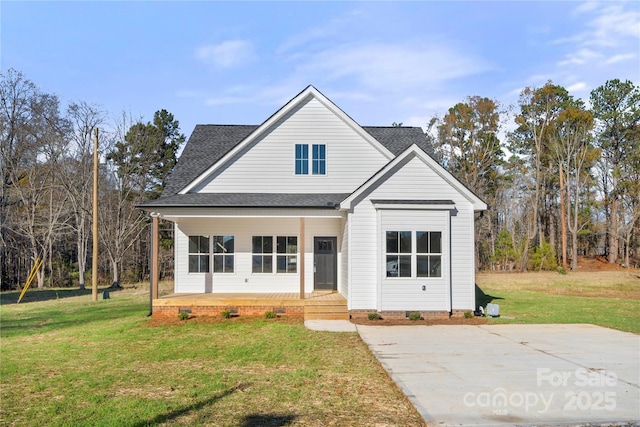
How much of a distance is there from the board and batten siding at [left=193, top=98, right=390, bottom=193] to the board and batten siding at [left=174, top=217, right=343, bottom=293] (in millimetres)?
1180

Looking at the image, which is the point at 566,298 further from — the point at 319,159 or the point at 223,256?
the point at 223,256

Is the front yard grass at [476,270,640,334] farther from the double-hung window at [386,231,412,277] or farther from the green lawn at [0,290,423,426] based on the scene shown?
the green lawn at [0,290,423,426]

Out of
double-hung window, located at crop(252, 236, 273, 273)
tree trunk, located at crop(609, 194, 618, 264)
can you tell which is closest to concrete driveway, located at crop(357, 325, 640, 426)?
double-hung window, located at crop(252, 236, 273, 273)

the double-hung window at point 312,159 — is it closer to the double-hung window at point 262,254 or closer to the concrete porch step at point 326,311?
the double-hung window at point 262,254

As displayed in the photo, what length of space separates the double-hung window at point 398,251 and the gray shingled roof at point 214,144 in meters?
4.52

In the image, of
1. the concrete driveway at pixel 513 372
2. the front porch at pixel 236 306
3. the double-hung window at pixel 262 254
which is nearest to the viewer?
the concrete driveway at pixel 513 372

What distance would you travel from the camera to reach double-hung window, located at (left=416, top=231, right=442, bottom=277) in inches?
531

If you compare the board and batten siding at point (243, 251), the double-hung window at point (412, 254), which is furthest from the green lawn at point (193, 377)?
the board and batten siding at point (243, 251)

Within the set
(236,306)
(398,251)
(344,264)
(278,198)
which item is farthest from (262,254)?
(398,251)

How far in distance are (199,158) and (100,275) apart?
1885cm

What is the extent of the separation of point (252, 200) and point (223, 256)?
109 inches

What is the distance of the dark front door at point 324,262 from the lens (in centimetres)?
1686

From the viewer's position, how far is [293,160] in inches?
653

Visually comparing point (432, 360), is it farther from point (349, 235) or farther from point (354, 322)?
point (349, 235)
